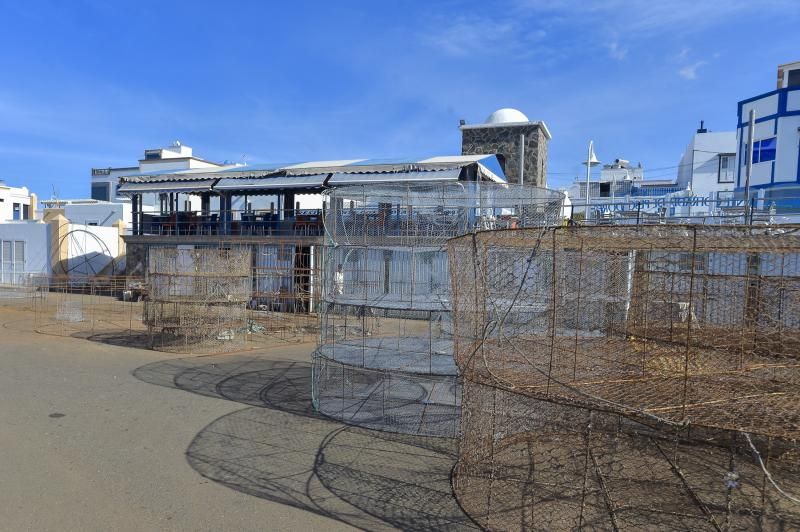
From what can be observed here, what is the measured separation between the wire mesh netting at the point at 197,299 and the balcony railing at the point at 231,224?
8308mm

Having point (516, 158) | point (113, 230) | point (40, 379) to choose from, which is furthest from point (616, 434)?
point (113, 230)

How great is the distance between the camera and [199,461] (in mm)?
6516

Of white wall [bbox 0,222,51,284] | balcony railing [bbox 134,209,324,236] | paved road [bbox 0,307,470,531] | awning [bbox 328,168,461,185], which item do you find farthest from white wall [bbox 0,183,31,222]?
paved road [bbox 0,307,470,531]

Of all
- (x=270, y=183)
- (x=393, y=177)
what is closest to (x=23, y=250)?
(x=270, y=183)

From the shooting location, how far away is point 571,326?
10.9 metres

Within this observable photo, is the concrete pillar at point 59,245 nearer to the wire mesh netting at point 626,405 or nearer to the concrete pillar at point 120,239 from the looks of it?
the concrete pillar at point 120,239

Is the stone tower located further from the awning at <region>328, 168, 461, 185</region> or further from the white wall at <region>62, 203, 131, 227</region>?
the white wall at <region>62, 203, 131, 227</region>

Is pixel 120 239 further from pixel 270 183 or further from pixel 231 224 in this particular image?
pixel 270 183

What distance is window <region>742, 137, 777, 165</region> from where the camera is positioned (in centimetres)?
2208

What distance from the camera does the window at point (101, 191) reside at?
57938 mm

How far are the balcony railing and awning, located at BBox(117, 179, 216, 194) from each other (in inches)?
46.9

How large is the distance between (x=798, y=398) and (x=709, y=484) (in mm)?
1423

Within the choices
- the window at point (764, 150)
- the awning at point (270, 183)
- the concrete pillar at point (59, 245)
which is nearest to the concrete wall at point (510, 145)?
the awning at point (270, 183)

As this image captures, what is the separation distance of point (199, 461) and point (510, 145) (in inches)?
798
